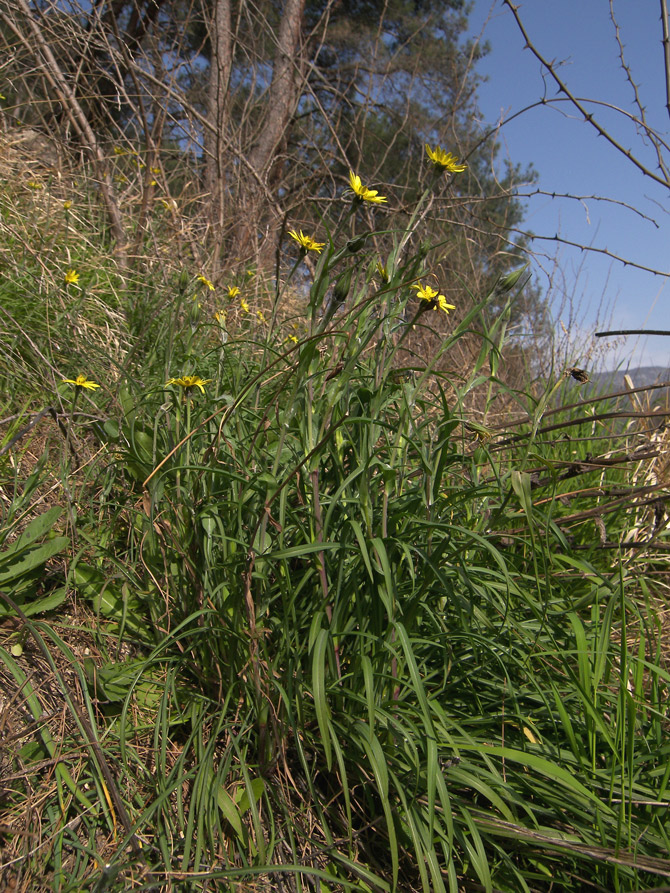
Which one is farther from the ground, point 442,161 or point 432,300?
point 442,161

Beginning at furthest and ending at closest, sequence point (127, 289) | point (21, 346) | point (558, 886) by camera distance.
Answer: point (127, 289) < point (21, 346) < point (558, 886)

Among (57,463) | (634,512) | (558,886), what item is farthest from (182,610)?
(634,512)

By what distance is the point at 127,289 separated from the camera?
8.05 ft

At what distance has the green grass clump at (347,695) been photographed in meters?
0.93

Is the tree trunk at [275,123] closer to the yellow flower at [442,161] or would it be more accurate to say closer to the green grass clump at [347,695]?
the yellow flower at [442,161]

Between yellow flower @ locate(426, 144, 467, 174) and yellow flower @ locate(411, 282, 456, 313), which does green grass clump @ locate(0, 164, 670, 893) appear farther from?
yellow flower @ locate(426, 144, 467, 174)

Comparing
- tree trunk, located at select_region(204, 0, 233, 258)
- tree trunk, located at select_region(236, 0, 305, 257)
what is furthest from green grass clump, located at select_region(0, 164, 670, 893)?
tree trunk, located at select_region(236, 0, 305, 257)

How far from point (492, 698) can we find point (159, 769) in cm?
63

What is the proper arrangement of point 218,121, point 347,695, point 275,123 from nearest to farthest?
point 347,695 < point 218,121 < point 275,123

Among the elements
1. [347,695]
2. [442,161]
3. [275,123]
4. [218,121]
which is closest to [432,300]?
[442,161]

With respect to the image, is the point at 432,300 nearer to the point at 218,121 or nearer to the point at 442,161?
the point at 442,161

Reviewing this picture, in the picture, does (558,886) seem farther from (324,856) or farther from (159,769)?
(159,769)

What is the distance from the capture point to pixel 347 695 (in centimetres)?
101

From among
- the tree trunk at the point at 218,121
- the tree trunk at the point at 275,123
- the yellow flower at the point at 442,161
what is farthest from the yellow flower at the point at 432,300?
the tree trunk at the point at 275,123
